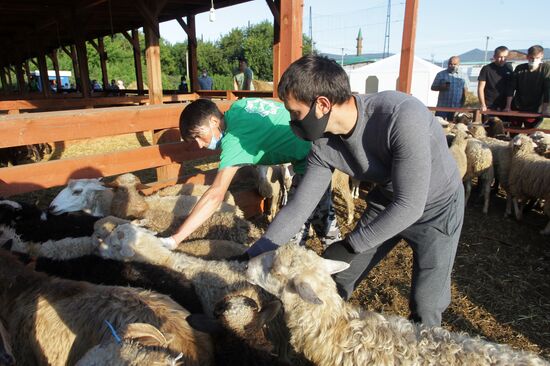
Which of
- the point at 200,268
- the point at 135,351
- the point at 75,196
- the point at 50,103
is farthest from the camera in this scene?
the point at 50,103

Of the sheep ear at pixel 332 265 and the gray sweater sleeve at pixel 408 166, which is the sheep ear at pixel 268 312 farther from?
the gray sweater sleeve at pixel 408 166

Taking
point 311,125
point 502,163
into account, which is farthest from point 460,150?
point 311,125

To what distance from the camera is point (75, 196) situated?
381 centimetres

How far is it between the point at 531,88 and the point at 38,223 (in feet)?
30.8

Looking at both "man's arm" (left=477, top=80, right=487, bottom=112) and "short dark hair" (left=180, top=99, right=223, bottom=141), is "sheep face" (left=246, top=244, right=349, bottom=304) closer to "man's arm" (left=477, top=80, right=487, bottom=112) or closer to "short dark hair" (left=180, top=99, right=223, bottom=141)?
"short dark hair" (left=180, top=99, right=223, bottom=141)

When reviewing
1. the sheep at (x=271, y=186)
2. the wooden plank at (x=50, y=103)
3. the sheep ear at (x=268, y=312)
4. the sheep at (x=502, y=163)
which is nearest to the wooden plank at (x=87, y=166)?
the sheep at (x=271, y=186)

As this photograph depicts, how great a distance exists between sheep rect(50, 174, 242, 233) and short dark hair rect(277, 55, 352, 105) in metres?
2.34

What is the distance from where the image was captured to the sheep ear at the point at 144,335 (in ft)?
4.94

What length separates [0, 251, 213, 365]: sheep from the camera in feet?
5.79

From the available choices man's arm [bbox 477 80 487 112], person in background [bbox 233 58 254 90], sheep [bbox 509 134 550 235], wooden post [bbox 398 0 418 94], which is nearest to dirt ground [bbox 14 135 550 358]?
sheep [bbox 509 134 550 235]

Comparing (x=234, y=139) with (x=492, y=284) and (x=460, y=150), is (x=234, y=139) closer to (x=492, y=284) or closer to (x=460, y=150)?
(x=492, y=284)

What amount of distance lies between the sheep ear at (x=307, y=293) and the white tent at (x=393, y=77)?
2178 cm

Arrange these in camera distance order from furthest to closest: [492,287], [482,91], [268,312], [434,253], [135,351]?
[482,91] → [492,287] → [434,253] → [268,312] → [135,351]

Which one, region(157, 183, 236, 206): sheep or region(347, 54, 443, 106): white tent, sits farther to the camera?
region(347, 54, 443, 106): white tent
